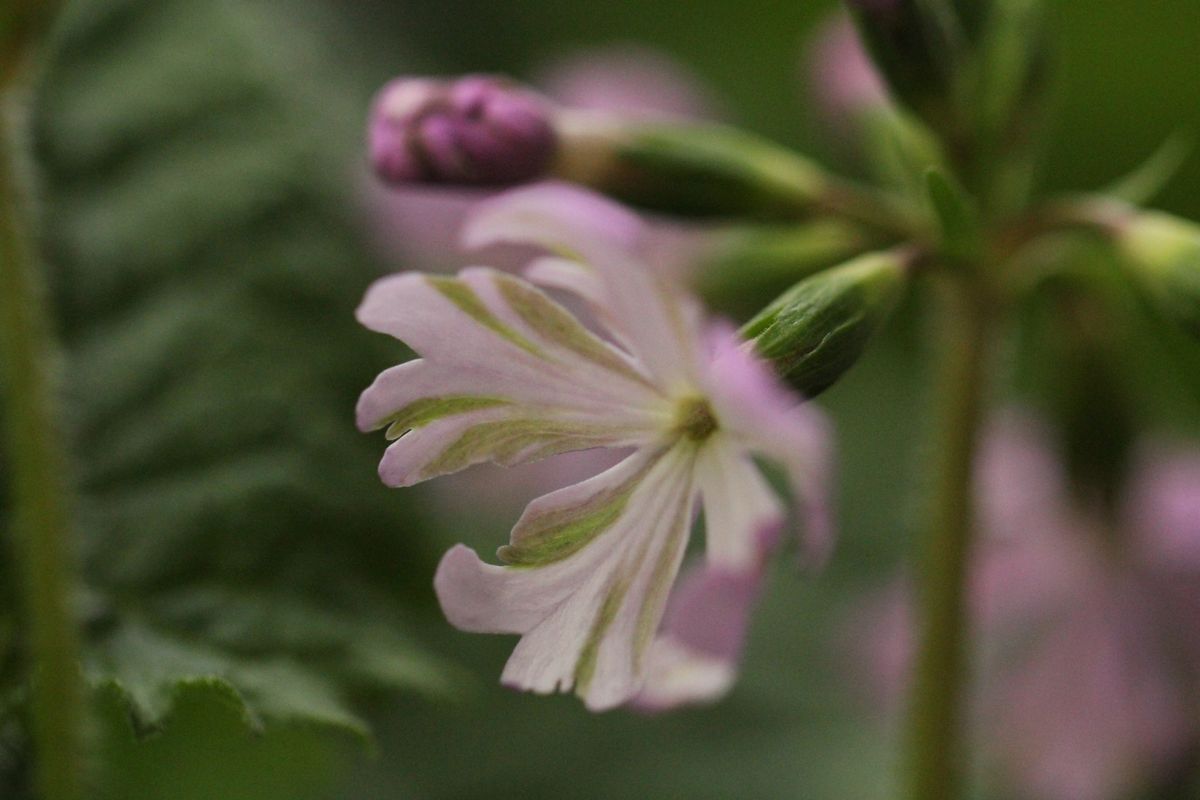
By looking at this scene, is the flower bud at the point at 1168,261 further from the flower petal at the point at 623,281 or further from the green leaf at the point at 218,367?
the green leaf at the point at 218,367

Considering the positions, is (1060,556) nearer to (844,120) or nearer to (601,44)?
(844,120)

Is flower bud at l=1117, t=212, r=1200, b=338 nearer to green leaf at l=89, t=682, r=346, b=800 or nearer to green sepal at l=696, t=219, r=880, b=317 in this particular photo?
green sepal at l=696, t=219, r=880, b=317

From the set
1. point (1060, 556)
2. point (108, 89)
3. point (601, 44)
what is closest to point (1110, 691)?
point (1060, 556)

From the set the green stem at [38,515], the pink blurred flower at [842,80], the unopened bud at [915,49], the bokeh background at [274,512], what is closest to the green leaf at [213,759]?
the bokeh background at [274,512]

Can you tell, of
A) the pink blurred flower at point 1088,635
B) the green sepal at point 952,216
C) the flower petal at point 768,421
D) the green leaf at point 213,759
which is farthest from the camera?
the pink blurred flower at point 1088,635

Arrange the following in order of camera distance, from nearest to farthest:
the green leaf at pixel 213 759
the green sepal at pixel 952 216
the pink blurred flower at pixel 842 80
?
the green sepal at pixel 952 216 → the green leaf at pixel 213 759 → the pink blurred flower at pixel 842 80

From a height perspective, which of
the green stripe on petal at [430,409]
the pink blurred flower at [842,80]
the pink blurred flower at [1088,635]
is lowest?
the pink blurred flower at [1088,635]

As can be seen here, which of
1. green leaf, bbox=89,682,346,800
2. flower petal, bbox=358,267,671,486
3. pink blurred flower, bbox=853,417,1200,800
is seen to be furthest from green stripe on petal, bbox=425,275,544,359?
pink blurred flower, bbox=853,417,1200,800
